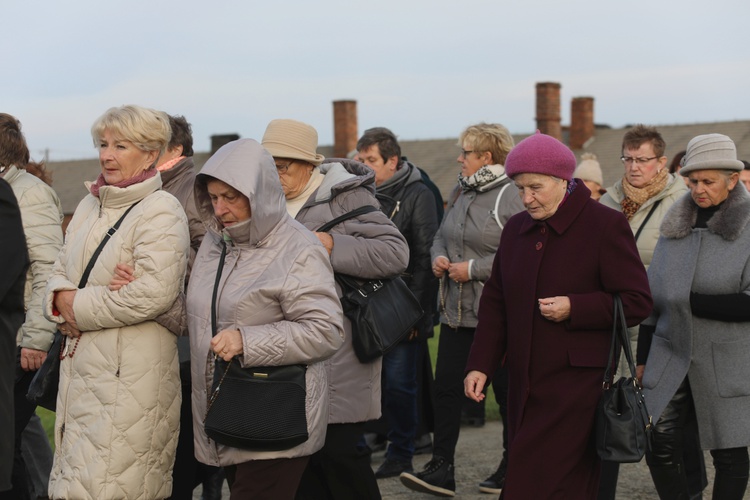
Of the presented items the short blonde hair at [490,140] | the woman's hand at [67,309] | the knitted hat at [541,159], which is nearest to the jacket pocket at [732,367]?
the knitted hat at [541,159]

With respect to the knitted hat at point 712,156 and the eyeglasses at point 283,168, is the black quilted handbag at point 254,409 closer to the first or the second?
the eyeglasses at point 283,168

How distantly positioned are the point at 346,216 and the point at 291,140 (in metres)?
0.46

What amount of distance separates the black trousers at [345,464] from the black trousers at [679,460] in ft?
4.93

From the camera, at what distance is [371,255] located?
5.30m

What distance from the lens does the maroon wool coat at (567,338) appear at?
4.59 metres

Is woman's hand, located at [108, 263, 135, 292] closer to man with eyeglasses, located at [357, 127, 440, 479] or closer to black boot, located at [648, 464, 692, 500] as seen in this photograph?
black boot, located at [648, 464, 692, 500]

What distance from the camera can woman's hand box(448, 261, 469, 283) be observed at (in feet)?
22.8

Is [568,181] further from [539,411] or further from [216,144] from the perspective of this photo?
[216,144]

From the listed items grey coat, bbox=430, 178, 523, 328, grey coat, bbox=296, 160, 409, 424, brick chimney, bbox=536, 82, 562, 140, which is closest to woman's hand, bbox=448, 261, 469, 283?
grey coat, bbox=430, 178, 523, 328

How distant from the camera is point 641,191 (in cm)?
665

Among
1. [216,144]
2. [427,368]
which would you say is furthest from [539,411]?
[216,144]

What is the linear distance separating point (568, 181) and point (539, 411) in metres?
1.00

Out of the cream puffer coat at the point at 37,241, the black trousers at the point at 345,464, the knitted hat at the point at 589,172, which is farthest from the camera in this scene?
the knitted hat at the point at 589,172

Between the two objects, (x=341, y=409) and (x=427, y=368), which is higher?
(x=341, y=409)
